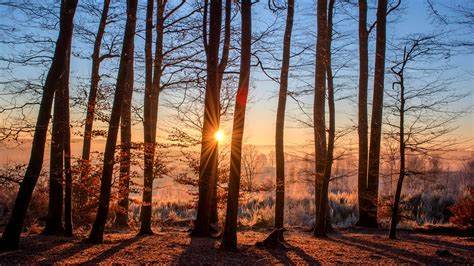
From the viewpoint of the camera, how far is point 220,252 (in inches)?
325

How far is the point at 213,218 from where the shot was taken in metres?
12.9

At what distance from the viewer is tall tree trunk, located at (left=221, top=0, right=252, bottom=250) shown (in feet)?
28.0

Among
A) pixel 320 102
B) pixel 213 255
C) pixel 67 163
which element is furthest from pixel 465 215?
pixel 67 163

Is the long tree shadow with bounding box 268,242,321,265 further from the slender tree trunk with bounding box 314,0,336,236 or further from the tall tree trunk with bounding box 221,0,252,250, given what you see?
the slender tree trunk with bounding box 314,0,336,236

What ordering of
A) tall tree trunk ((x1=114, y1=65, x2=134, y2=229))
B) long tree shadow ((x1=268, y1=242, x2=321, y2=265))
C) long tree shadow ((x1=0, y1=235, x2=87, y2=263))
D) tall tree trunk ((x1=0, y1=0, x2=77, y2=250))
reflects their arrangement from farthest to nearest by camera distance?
tall tree trunk ((x1=114, y1=65, x2=134, y2=229)) → tall tree trunk ((x1=0, y1=0, x2=77, y2=250)) → long tree shadow ((x1=268, y1=242, x2=321, y2=265)) → long tree shadow ((x1=0, y1=235, x2=87, y2=263))

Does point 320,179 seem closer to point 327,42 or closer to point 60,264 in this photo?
point 327,42

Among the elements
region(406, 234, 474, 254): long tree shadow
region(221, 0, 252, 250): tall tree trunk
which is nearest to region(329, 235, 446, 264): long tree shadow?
region(406, 234, 474, 254): long tree shadow

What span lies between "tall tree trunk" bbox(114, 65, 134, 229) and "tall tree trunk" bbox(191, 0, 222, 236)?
178 centimetres

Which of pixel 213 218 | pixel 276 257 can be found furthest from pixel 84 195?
pixel 276 257

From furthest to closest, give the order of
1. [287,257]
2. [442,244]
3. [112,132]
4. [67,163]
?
[442,244]
[67,163]
[112,132]
[287,257]

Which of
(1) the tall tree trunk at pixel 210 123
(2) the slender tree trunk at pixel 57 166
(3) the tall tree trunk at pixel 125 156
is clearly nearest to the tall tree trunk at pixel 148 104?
(3) the tall tree trunk at pixel 125 156

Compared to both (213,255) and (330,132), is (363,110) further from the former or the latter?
(213,255)

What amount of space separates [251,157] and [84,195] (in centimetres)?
2247

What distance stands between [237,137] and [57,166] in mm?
4705
